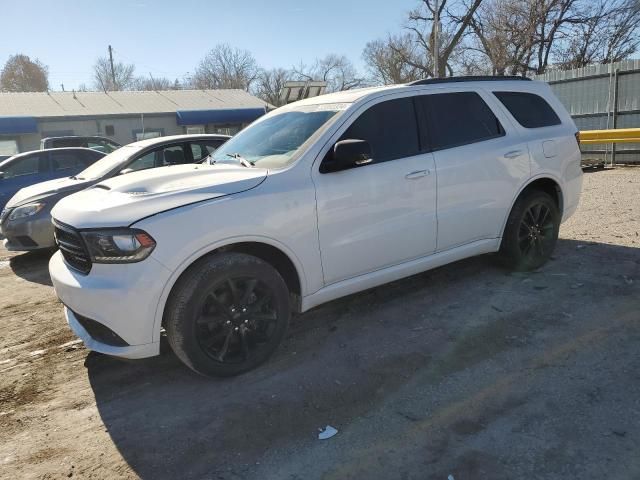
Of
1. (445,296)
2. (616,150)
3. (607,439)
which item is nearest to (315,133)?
(445,296)

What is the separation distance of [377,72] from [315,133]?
169 ft

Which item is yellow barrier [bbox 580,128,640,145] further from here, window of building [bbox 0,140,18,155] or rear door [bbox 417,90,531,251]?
window of building [bbox 0,140,18,155]

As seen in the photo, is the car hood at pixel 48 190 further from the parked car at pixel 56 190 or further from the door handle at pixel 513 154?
the door handle at pixel 513 154

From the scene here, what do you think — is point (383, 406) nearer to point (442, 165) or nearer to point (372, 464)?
point (372, 464)

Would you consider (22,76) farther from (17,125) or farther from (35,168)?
(35,168)

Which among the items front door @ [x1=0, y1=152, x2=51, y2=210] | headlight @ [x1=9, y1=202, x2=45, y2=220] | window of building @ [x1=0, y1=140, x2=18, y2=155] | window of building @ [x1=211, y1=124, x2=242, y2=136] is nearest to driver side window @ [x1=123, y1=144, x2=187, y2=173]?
headlight @ [x1=9, y1=202, x2=45, y2=220]

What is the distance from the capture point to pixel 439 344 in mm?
3793

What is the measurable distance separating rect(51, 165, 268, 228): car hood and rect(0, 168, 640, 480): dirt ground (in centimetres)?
119

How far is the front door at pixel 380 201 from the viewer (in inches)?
145

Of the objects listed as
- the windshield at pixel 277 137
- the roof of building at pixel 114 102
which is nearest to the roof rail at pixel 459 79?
the windshield at pixel 277 137

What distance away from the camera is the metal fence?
1320cm

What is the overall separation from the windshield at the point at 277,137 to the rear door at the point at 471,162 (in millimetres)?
928

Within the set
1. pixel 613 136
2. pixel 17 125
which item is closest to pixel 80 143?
pixel 613 136

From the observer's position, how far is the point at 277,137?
4.19m
